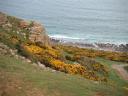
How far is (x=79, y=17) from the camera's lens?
5330 inches

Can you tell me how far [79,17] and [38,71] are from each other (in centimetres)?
11324

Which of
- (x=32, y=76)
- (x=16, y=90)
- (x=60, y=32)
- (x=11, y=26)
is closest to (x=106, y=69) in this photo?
(x=11, y=26)

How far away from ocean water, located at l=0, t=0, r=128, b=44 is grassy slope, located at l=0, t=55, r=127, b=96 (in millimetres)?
74922

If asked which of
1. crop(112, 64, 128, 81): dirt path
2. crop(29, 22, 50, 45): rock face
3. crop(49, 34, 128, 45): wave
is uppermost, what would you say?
crop(29, 22, 50, 45): rock face

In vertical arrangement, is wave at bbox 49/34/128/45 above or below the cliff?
below

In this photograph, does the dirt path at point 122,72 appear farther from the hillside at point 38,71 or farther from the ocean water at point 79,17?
the ocean water at point 79,17

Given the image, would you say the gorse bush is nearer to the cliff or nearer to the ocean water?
the cliff

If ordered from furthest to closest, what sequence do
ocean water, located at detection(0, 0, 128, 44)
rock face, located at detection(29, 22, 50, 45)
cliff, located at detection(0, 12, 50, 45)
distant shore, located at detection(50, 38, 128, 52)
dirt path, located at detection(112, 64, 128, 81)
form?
ocean water, located at detection(0, 0, 128, 44), distant shore, located at detection(50, 38, 128, 52), dirt path, located at detection(112, 64, 128, 81), rock face, located at detection(29, 22, 50, 45), cliff, located at detection(0, 12, 50, 45)

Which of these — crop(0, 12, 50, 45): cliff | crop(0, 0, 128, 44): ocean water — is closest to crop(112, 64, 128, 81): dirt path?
crop(0, 12, 50, 45): cliff

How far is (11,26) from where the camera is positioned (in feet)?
114

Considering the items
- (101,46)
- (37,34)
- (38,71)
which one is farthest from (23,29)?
(101,46)

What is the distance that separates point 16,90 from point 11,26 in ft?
56.8

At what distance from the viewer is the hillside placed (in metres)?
19.0

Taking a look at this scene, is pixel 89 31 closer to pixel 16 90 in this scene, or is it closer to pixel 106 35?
pixel 106 35
